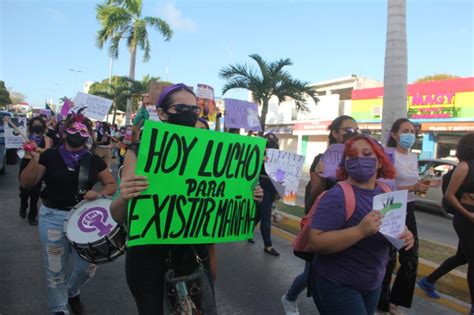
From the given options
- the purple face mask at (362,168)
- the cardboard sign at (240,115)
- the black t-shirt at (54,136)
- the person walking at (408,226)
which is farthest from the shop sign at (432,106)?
the purple face mask at (362,168)

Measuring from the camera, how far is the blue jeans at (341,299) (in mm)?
2305

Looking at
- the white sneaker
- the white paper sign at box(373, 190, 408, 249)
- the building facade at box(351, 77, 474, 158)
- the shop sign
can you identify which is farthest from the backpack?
the shop sign

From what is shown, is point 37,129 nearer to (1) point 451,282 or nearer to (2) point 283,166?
(2) point 283,166

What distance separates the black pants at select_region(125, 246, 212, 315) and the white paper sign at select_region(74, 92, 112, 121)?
7840 mm

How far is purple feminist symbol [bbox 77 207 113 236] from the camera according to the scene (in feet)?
10.9

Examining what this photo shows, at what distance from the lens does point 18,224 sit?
696 centimetres

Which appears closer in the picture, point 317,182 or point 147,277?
point 147,277

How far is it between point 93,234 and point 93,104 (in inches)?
273

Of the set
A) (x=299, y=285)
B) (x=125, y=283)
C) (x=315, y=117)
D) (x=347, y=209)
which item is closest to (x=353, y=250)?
(x=347, y=209)

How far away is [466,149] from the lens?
12.9 feet

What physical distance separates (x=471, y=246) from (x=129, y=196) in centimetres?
333

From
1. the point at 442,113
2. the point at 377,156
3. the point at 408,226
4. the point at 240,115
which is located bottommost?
the point at 408,226

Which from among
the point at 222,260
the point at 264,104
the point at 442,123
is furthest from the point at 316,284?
the point at 442,123

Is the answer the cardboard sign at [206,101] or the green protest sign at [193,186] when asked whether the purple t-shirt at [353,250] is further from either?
the cardboard sign at [206,101]
